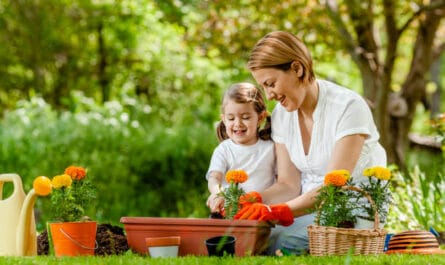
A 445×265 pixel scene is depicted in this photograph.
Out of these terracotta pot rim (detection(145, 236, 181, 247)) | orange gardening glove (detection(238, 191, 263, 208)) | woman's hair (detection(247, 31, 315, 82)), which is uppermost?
woman's hair (detection(247, 31, 315, 82))

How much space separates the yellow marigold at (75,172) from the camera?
4023mm

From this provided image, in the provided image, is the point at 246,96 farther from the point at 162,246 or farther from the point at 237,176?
the point at 162,246

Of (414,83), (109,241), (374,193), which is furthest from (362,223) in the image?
(414,83)

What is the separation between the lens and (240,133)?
15.2 feet

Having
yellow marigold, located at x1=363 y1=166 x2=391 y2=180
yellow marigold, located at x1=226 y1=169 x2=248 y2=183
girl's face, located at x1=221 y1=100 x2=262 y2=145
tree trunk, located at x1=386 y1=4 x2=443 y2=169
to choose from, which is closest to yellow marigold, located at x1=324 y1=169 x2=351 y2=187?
yellow marigold, located at x1=363 y1=166 x2=391 y2=180

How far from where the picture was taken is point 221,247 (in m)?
3.79

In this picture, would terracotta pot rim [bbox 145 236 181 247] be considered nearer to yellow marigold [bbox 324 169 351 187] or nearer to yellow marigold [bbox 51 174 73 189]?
yellow marigold [bbox 51 174 73 189]

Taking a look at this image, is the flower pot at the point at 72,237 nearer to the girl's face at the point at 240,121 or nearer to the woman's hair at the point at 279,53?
the girl's face at the point at 240,121

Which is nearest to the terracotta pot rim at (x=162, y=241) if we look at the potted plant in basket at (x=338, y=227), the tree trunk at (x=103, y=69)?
the potted plant in basket at (x=338, y=227)

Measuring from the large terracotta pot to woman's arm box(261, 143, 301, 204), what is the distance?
1.29 feet

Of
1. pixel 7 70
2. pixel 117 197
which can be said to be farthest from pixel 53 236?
pixel 7 70

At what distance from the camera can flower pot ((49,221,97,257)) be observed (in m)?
3.96

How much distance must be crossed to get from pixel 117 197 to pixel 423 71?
3.63 meters

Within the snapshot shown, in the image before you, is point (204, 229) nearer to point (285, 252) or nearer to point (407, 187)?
point (285, 252)
